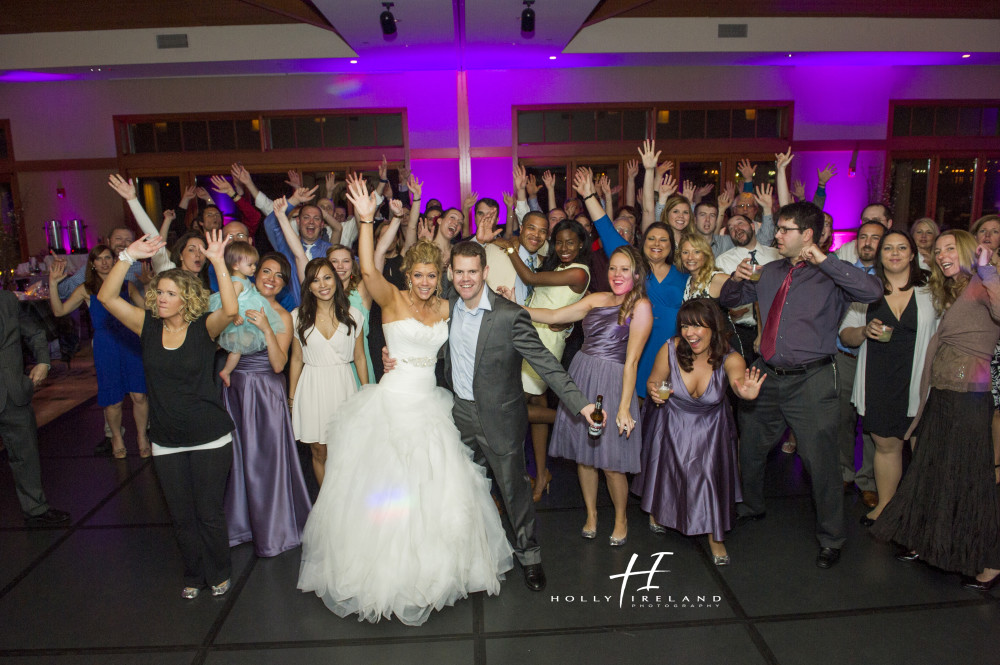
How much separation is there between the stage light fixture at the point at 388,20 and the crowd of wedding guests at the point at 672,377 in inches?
149

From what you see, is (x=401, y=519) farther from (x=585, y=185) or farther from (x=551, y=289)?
(x=585, y=185)

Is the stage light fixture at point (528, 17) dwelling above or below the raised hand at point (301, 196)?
above

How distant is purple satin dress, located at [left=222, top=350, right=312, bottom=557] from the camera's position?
130 inches

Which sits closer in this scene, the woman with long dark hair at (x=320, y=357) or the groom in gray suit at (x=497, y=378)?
the groom in gray suit at (x=497, y=378)

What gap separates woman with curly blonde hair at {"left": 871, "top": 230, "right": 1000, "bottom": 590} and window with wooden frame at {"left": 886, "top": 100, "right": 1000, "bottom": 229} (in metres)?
8.68

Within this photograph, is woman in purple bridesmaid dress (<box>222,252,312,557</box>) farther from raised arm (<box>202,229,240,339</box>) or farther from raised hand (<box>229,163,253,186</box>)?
raised hand (<box>229,163,253,186</box>)

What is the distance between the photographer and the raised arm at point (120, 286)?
276 centimetres

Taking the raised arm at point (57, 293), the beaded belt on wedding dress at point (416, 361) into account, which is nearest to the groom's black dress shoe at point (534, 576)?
the beaded belt on wedding dress at point (416, 361)

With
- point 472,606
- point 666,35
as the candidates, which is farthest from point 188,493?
point 666,35

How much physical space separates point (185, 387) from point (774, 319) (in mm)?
2769

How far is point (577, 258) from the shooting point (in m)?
3.93

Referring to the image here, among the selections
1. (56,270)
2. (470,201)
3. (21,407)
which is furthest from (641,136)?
(21,407)

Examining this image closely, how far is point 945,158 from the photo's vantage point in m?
10.4

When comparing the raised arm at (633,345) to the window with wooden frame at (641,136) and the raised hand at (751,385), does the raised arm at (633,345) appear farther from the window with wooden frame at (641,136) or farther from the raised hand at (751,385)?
the window with wooden frame at (641,136)
